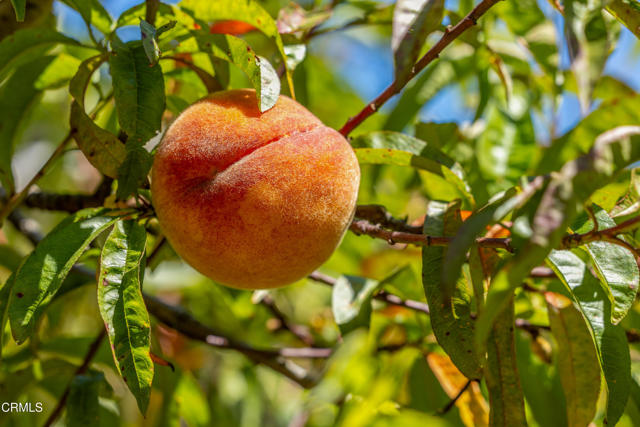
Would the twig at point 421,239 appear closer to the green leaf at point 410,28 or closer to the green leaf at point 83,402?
the green leaf at point 410,28

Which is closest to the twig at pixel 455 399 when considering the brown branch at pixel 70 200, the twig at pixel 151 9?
the brown branch at pixel 70 200

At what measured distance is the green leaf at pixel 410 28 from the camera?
39.3 inches

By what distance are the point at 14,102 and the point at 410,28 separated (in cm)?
115

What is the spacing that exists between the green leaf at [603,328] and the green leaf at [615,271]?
7cm

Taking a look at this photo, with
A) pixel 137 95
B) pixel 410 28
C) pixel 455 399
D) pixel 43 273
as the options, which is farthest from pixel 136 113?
pixel 455 399

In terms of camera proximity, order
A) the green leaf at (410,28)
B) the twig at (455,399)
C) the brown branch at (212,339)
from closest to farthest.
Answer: the green leaf at (410,28), the twig at (455,399), the brown branch at (212,339)

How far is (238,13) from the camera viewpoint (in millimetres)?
1398

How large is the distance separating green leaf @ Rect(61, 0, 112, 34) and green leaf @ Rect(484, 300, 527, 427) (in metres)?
1.15

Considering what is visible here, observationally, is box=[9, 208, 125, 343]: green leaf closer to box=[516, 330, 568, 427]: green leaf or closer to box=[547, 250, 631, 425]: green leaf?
box=[547, 250, 631, 425]: green leaf

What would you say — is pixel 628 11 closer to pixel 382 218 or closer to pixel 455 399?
pixel 382 218

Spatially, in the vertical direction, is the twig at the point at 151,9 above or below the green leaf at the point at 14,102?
above

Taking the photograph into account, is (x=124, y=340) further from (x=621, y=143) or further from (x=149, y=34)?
(x=621, y=143)

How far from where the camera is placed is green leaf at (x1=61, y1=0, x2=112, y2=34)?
1.46 metres

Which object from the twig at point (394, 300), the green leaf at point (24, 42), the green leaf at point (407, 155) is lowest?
the twig at point (394, 300)
